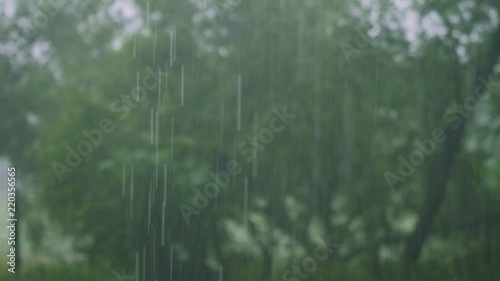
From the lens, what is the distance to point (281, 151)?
6.96m

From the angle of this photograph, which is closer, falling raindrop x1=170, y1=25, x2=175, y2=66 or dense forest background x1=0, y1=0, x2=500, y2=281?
dense forest background x1=0, y1=0, x2=500, y2=281

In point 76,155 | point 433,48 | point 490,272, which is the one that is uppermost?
point 433,48

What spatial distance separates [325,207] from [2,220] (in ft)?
11.4

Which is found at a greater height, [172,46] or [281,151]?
[172,46]

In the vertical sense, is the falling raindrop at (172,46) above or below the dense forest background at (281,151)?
above

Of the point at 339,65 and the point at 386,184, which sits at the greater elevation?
the point at 339,65

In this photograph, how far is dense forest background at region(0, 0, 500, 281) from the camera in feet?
22.4

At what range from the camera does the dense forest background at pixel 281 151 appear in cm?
684

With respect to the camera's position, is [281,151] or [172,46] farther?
[172,46]

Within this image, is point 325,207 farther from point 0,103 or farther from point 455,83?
point 0,103

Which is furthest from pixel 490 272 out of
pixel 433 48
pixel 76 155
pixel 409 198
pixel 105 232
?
pixel 76 155

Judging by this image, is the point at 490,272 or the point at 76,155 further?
the point at 76,155

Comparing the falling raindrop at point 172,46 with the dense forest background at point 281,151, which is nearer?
the dense forest background at point 281,151

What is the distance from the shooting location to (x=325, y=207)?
6.95 metres
